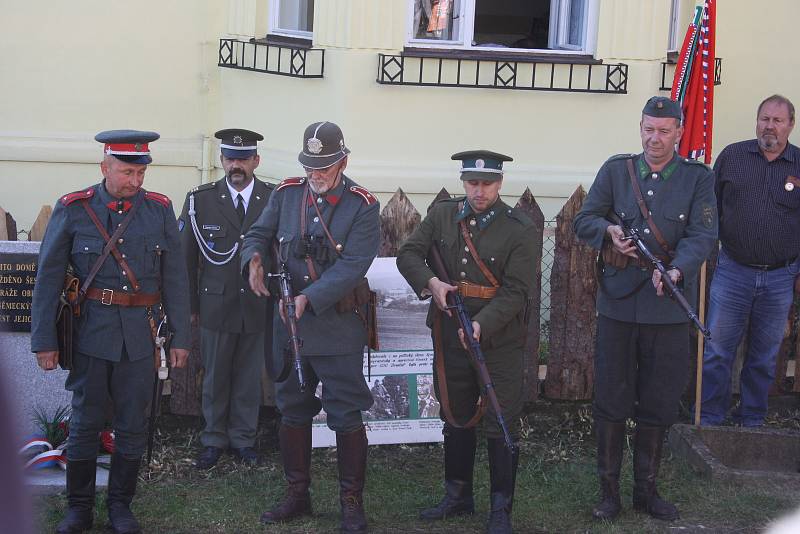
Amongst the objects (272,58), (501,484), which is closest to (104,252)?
(501,484)

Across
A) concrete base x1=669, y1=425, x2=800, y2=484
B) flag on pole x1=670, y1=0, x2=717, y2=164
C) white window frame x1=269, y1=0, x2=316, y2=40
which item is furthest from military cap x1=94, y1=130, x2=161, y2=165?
white window frame x1=269, y1=0, x2=316, y2=40

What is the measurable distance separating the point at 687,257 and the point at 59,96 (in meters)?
5.97

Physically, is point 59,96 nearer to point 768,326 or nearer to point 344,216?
point 344,216

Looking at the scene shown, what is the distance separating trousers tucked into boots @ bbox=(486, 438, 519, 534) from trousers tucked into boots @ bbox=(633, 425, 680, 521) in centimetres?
70

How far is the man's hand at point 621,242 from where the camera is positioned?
5.00 metres

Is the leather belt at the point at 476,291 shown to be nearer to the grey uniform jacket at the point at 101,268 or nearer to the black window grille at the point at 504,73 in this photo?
the grey uniform jacket at the point at 101,268

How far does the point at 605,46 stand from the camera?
8.24 m

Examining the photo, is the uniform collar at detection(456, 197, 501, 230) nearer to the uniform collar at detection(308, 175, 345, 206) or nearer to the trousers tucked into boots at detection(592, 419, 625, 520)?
the uniform collar at detection(308, 175, 345, 206)

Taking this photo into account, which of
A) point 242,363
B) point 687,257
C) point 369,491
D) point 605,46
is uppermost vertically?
point 605,46

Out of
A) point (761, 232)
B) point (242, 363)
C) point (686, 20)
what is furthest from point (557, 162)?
point (242, 363)

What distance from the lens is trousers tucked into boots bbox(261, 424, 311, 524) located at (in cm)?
512

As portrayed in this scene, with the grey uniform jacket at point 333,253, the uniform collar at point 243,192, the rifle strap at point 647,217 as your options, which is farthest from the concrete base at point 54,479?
the rifle strap at point 647,217

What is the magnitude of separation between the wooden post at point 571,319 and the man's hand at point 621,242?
1411 mm

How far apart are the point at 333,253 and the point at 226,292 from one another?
1143 millimetres
